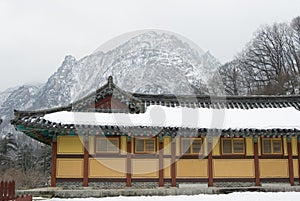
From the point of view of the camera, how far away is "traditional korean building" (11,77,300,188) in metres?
15.5

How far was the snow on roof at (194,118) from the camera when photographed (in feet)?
51.3

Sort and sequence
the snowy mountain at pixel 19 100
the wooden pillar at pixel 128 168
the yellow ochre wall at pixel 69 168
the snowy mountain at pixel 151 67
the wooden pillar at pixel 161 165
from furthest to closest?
the snowy mountain at pixel 19 100, the snowy mountain at pixel 151 67, the wooden pillar at pixel 161 165, the wooden pillar at pixel 128 168, the yellow ochre wall at pixel 69 168

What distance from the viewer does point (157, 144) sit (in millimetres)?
16516

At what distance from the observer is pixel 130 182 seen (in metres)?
16.0

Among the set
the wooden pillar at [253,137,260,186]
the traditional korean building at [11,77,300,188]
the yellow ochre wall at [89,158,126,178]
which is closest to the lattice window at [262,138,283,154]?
the traditional korean building at [11,77,300,188]

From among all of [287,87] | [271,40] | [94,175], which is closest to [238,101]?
[94,175]

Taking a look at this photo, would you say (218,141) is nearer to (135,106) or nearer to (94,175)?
(135,106)

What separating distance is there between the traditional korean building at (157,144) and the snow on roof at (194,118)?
0.04m

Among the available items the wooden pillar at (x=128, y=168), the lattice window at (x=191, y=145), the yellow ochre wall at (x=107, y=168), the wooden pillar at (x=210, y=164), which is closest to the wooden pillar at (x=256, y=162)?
the wooden pillar at (x=210, y=164)

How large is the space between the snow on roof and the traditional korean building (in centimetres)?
4

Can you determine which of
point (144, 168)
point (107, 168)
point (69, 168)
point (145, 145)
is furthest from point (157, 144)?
point (69, 168)

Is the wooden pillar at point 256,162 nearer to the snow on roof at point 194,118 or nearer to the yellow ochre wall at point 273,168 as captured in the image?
the yellow ochre wall at point 273,168

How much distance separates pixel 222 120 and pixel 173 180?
3534 mm

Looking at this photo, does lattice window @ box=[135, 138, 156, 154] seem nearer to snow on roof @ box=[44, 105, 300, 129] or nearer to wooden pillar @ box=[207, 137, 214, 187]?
snow on roof @ box=[44, 105, 300, 129]
